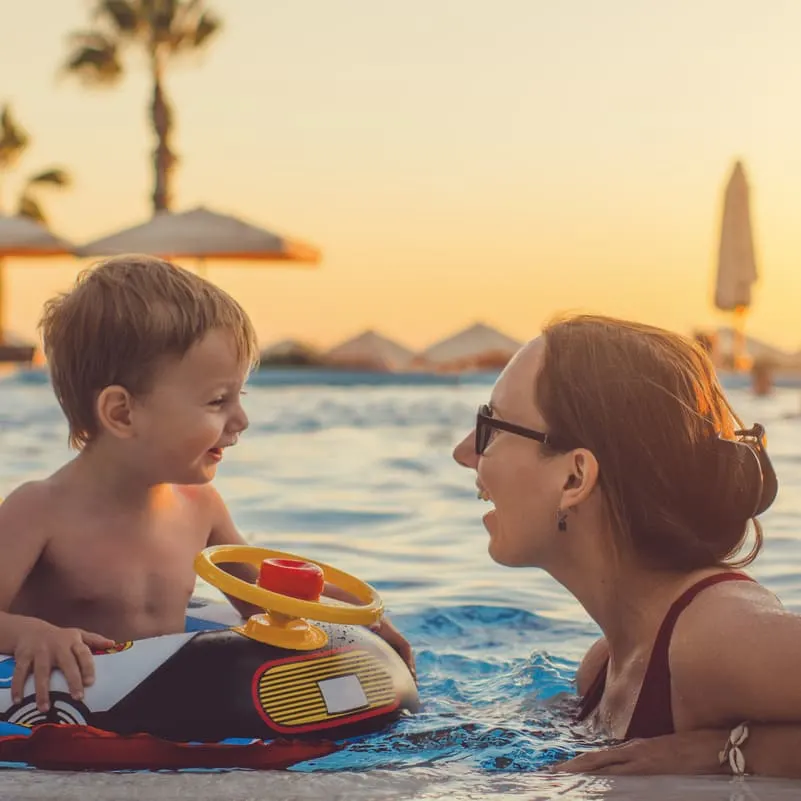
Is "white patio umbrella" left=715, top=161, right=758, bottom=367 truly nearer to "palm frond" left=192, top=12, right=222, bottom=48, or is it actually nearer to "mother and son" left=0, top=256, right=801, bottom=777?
"palm frond" left=192, top=12, right=222, bottom=48

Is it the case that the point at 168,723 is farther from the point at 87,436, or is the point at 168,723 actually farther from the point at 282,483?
the point at 282,483

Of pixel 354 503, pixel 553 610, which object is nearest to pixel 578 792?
pixel 553 610

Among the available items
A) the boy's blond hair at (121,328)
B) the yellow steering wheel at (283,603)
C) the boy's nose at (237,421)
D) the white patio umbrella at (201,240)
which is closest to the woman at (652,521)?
the yellow steering wheel at (283,603)

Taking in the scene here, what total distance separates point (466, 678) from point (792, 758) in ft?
5.87

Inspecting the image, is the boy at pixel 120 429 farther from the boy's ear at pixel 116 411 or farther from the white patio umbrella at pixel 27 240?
the white patio umbrella at pixel 27 240

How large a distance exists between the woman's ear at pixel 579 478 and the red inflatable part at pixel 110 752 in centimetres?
86

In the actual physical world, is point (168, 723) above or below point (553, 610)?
above

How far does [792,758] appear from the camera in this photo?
95.7 inches

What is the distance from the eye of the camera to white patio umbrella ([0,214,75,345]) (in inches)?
891

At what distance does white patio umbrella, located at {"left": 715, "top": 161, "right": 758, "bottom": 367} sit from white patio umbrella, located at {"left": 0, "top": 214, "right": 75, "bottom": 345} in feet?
40.0

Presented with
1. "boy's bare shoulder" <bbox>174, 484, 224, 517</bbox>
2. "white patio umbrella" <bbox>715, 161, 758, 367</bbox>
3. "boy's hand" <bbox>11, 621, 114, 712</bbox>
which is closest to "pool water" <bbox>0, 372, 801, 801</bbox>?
"boy's hand" <bbox>11, 621, 114, 712</bbox>

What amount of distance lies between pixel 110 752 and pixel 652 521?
3.97 ft

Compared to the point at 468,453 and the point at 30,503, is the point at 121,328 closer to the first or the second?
the point at 30,503

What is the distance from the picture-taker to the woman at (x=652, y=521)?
2400mm
